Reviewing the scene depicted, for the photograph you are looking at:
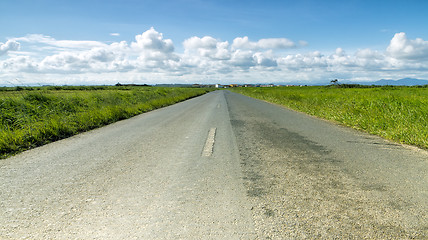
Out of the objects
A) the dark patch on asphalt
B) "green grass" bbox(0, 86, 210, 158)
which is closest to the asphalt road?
the dark patch on asphalt

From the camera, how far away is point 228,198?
2.81 metres

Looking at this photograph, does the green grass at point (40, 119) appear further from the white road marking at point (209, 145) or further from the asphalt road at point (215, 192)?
the white road marking at point (209, 145)

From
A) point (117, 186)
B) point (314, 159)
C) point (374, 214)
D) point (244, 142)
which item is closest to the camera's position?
point (374, 214)

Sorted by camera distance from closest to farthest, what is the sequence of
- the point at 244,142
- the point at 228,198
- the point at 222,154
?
the point at 228,198 < the point at 222,154 < the point at 244,142

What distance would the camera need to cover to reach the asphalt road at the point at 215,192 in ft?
7.26

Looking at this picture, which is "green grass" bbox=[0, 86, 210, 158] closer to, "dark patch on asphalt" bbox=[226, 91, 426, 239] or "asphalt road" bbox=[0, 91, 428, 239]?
"asphalt road" bbox=[0, 91, 428, 239]

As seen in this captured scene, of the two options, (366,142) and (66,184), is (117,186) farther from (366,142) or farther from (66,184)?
(366,142)

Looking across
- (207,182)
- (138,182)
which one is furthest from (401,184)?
(138,182)

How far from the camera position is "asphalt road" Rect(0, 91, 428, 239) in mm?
2213

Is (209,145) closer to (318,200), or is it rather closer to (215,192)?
(215,192)

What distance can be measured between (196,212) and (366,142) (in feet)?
17.0

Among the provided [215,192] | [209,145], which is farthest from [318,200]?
[209,145]

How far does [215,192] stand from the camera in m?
2.97

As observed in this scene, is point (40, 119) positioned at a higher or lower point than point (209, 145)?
higher
